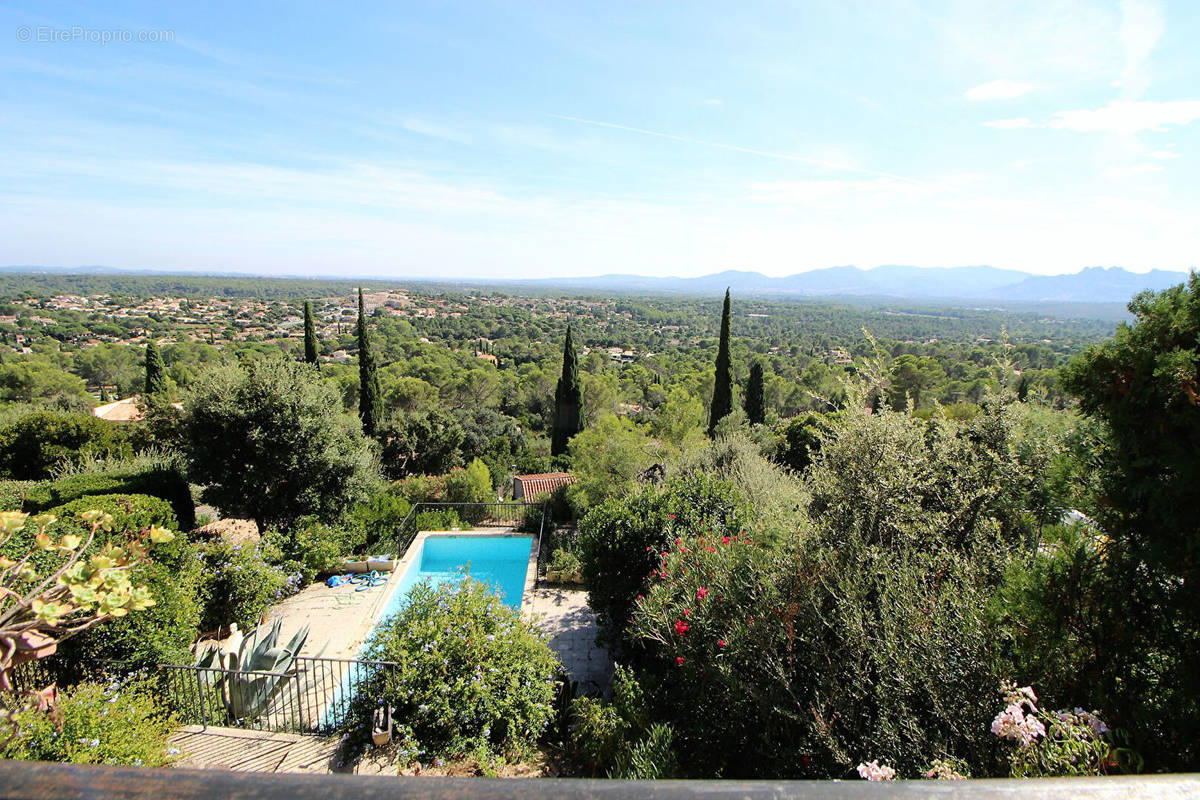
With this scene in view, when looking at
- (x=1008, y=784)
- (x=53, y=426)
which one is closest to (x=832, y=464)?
(x=1008, y=784)

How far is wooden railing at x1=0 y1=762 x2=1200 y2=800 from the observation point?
2.28ft

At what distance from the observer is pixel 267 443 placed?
39.5 ft

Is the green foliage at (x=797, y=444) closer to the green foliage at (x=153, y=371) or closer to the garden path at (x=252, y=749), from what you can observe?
the garden path at (x=252, y=749)

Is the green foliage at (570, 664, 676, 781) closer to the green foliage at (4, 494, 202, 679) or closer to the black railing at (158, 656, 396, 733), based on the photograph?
the black railing at (158, 656, 396, 733)

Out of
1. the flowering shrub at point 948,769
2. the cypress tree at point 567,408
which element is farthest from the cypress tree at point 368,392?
the flowering shrub at point 948,769

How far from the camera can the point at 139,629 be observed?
729 cm

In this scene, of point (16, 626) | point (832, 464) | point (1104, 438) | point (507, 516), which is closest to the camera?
point (16, 626)

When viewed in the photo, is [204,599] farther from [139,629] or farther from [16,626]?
[16,626]

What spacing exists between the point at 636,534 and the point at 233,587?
6.59 meters

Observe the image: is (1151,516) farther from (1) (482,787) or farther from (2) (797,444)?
(2) (797,444)

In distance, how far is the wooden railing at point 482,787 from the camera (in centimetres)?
70

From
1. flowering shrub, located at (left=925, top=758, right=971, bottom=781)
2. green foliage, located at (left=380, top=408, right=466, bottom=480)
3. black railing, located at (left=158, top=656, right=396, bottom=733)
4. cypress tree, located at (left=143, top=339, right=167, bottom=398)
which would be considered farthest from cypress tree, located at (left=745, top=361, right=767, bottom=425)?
cypress tree, located at (left=143, top=339, right=167, bottom=398)

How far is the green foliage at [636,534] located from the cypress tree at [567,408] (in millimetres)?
19166

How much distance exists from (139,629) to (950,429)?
32.6 ft
